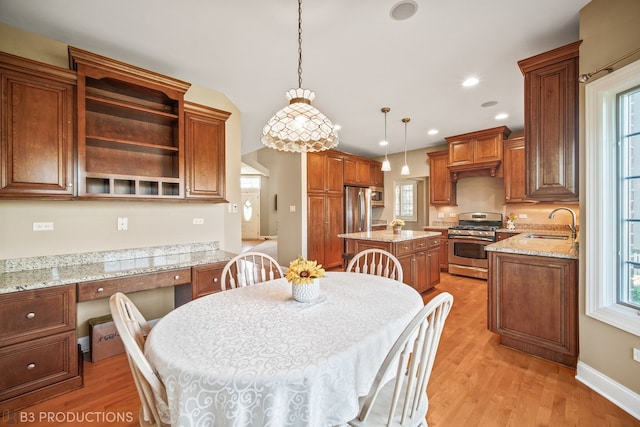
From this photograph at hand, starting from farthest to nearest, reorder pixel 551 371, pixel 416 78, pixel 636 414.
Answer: pixel 416 78
pixel 551 371
pixel 636 414

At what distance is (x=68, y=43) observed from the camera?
89.7 inches

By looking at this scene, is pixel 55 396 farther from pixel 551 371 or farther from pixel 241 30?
pixel 551 371

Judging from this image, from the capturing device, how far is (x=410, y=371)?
1.00 m

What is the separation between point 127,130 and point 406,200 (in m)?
5.44

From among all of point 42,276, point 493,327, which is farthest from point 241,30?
point 493,327

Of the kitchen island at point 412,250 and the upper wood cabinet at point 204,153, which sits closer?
the upper wood cabinet at point 204,153

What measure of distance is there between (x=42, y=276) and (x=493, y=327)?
12.2 ft

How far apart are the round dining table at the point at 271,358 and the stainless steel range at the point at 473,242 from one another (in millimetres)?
3767

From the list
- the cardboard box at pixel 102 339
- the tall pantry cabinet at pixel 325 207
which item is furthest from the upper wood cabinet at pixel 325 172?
the cardboard box at pixel 102 339

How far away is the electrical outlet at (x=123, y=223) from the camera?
8.33 feet

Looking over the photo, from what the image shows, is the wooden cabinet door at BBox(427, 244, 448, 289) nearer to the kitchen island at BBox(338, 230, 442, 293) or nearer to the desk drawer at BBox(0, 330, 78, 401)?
the kitchen island at BBox(338, 230, 442, 293)

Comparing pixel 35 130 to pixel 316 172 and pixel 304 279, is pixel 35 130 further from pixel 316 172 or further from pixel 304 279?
pixel 316 172

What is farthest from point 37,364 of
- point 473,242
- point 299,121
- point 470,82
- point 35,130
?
point 473,242

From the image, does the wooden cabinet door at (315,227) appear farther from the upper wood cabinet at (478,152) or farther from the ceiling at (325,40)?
the upper wood cabinet at (478,152)
